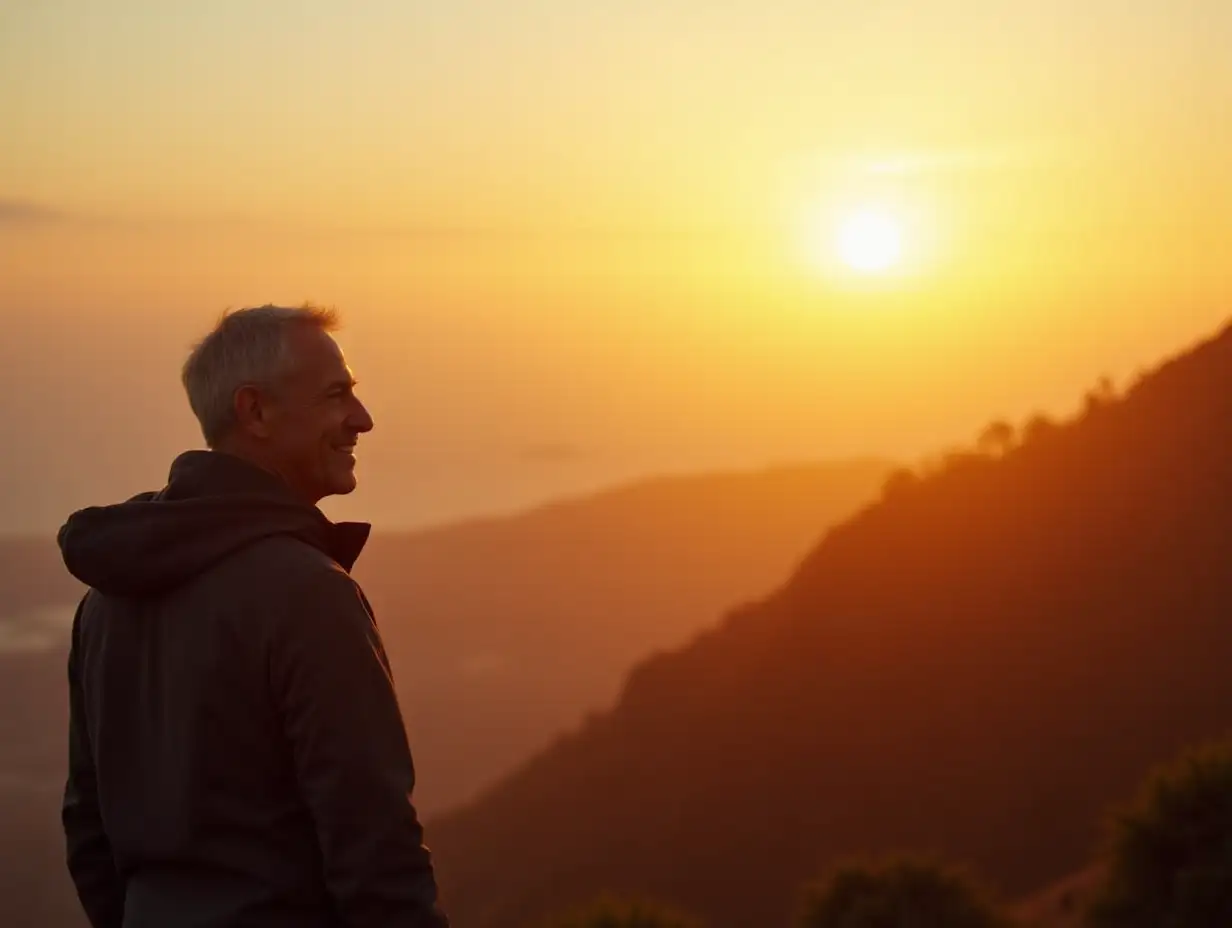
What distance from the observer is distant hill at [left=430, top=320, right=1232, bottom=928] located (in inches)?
904

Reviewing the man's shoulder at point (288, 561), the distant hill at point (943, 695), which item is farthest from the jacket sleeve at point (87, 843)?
the distant hill at point (943, 695)

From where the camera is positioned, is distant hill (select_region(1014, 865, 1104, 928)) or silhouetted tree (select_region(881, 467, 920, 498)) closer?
distant hill (select_region(1014, 865, 1104, 928))

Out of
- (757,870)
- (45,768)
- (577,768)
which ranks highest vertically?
(45,768)

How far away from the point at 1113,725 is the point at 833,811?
16.9 ft

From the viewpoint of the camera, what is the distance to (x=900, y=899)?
36.1ft

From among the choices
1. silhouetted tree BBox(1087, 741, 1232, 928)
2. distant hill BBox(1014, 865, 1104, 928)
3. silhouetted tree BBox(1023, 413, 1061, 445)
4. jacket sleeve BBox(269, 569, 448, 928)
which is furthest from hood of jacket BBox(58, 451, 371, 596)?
silhouetted tree BBox(1023, 413, 1061, 445)

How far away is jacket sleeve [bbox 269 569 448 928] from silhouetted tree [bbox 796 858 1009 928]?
924 cm

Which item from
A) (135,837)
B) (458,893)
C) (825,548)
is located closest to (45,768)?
(458,893)

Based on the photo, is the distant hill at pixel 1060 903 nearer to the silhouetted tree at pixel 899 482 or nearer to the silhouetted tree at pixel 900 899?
the silhouetted tree at pixel 900 899

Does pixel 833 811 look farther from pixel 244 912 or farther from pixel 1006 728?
pixel 244 912

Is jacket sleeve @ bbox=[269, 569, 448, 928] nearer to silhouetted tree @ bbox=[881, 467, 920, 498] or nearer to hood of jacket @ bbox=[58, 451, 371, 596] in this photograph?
hood of jacket @ bbox=[58, 451, 371, 596]

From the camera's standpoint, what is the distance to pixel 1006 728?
2428 cm

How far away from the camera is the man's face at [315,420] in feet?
8.39

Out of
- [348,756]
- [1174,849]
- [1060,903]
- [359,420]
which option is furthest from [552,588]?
[348,756]
